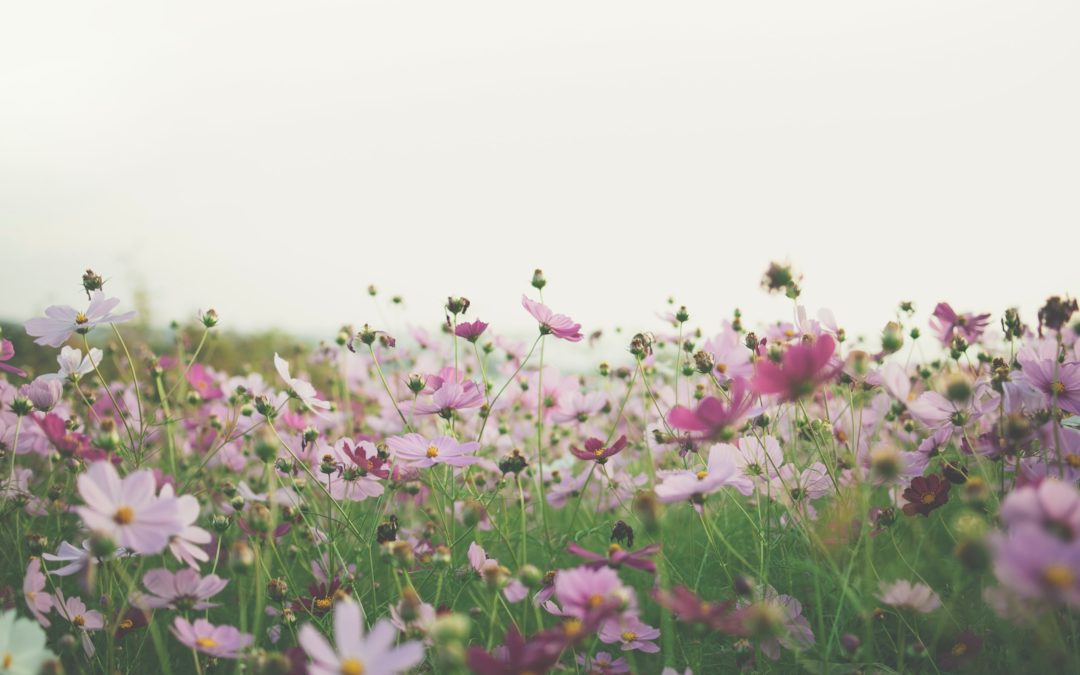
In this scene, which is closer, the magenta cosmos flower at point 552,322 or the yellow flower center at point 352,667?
the yellow flower center at point 352,667

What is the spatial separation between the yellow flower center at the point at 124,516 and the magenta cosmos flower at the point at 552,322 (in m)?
0.63

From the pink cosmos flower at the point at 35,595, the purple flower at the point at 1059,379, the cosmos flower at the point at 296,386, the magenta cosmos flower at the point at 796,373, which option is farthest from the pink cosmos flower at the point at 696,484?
the pink cosmos flower at the point at 35,595

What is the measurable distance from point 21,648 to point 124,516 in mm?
142

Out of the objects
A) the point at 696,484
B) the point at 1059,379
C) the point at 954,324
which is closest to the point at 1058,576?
the point at 696,484

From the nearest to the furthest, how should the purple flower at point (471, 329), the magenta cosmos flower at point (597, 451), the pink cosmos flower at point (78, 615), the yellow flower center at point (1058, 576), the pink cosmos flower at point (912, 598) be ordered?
the yellow flower center at point (1058, 576)
the pink cosmos flower at point (912, 598)
the pink cosmos flower at point (78, 615)
the magenta cosmos flower at point (597, 451)
the purple flower at point (471, 329)

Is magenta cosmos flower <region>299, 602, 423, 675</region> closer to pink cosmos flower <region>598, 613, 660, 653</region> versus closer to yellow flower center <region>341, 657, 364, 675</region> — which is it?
yellow flower center <region>341, 657, 364, 675</region>

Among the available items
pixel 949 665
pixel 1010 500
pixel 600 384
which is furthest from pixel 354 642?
pixel 600 384

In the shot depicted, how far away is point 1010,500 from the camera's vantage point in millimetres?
477

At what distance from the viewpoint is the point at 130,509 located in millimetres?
658

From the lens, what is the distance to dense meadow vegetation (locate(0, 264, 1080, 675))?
615 millimetres

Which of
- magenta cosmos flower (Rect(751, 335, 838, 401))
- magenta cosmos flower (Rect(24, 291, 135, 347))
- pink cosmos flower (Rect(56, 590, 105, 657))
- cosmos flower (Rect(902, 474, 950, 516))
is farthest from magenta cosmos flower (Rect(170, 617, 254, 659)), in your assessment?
cosmos flower (Rect(902, 474, 950, 516))

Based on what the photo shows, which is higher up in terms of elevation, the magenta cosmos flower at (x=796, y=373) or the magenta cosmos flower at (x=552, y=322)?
the magenta cosmos flower at (x=796, y=373)

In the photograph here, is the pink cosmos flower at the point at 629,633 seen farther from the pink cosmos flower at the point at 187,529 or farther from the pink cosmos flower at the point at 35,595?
the pink cosmos flower at the point at 35,595

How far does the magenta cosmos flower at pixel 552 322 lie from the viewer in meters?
1.11
